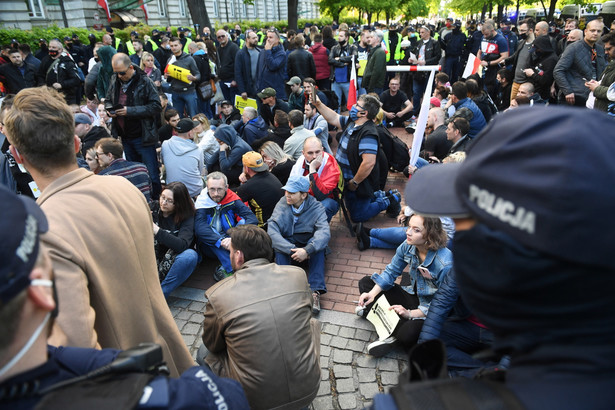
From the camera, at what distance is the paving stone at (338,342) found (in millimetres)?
3755

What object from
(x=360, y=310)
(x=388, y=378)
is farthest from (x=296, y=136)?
(x=388, y=378)

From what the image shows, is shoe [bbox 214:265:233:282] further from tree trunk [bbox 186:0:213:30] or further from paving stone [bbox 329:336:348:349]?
tree trunk [bbox 186:0:213:30]

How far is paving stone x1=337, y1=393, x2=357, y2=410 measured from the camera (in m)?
3.14

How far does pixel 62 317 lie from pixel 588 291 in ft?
5.44

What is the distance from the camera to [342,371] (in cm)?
346

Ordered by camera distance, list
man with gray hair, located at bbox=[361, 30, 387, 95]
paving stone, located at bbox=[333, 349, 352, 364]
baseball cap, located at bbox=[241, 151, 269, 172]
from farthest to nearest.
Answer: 1. man with gray hair, located at bbox=[361, 30, 387, 95]
2. baseball cap, located at bbox=[241, 151, 269, 172]
3. paving stone, located at bbox=[333, 349, 352, 364]

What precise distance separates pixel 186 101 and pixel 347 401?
825cm

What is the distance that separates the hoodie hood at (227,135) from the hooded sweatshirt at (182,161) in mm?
848

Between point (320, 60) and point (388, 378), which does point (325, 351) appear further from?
point (320, 60)

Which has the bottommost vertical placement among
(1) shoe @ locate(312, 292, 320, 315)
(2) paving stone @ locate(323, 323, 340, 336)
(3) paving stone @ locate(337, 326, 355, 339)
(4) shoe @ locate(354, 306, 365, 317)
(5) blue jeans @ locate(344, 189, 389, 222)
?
(2) paving stone @ locate(323, 323, 340, 336)

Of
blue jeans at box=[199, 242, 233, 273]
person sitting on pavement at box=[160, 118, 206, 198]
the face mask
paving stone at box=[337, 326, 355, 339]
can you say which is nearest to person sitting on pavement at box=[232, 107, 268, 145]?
person sitting on pavement at box=[160, 118, 206, 198]

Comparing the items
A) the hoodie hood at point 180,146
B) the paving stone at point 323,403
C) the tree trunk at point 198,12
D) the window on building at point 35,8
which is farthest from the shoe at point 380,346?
the window on building at point 35,8

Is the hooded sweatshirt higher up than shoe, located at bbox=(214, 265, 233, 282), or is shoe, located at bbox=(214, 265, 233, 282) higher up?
the hooded sweatshirt

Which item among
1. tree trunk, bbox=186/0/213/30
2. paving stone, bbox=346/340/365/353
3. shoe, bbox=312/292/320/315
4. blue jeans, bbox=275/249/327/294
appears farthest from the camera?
tree trunk, bbox=186/0/213/30
